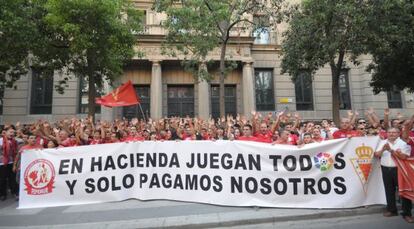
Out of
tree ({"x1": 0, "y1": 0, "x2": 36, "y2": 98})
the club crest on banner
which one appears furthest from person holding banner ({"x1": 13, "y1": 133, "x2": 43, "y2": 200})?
the club crest on banner

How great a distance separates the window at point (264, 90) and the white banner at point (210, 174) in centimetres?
1737

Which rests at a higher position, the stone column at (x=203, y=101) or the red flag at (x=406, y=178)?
the stone column at (x=203, y=101)

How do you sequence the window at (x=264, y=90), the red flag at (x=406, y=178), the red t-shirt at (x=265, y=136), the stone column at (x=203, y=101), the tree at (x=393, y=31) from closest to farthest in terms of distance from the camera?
the red flag at (x=406, y=178), the red t-shirt at (x=265, y=136), the tree at (x=393, y=31), the stone column at (x=203, y=101), the window at (x=264, y=90)

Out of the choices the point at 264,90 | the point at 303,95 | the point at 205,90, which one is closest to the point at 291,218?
the point at 205,90

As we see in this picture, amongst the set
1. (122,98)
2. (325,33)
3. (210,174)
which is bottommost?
(210,174)

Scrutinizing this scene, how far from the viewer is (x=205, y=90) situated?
2198cm

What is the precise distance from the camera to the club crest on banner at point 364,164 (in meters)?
6.77

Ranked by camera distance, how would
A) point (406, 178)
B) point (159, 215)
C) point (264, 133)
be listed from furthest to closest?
point (264, 133) < point (159, 215) < point (406, 178)

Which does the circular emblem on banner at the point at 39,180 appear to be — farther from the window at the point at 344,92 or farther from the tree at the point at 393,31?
the window at the point at 344,92

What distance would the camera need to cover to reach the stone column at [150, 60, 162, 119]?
21.5 meters

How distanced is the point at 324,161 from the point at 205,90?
15559mm

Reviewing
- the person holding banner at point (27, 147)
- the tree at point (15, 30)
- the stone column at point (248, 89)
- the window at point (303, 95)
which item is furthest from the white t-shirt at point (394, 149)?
the window at point (303, 95)

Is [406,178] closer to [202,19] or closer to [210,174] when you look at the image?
[210,174]

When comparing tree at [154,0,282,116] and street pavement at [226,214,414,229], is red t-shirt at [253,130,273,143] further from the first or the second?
tree at [154,0,282,116]
